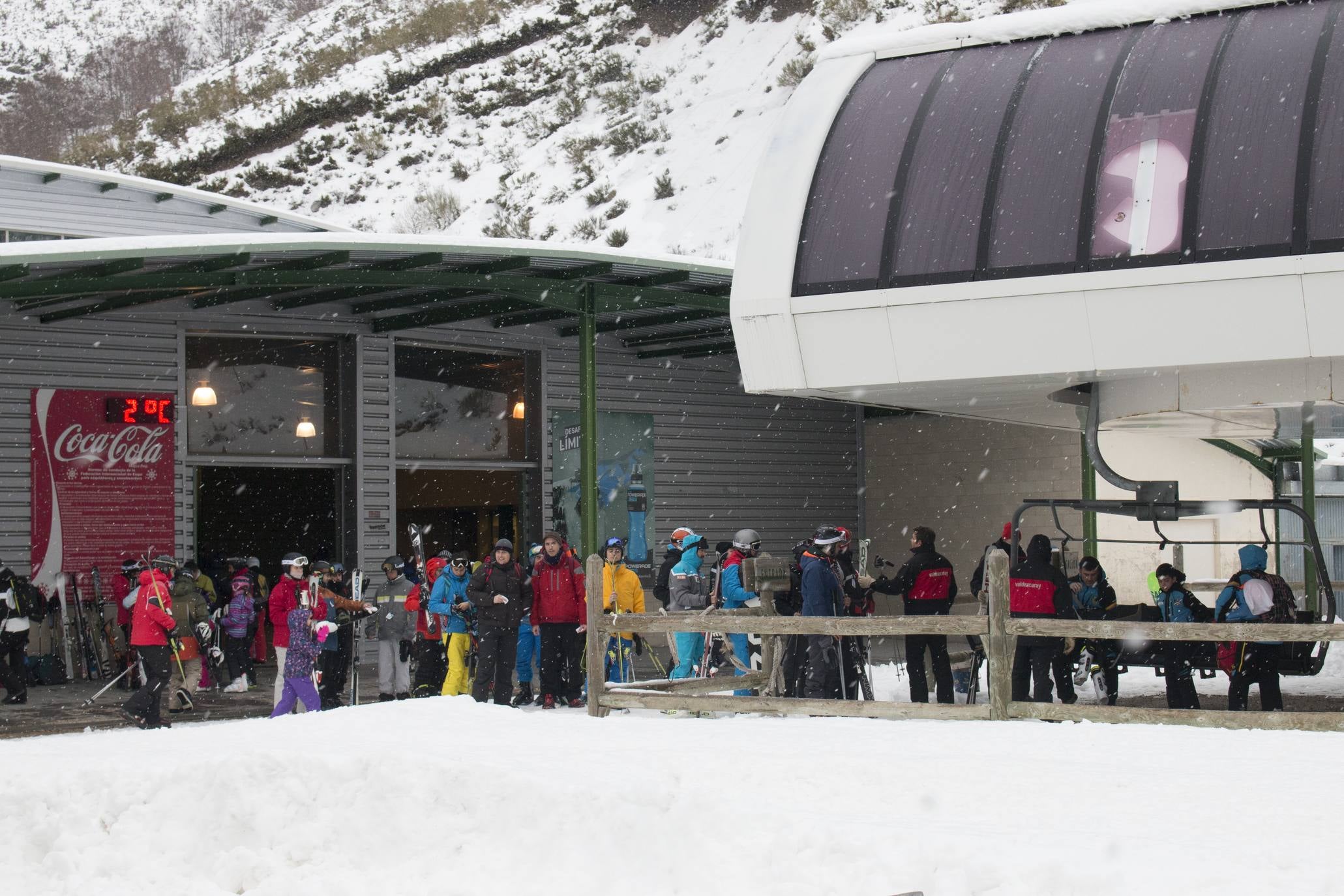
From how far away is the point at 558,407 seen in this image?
771 inches

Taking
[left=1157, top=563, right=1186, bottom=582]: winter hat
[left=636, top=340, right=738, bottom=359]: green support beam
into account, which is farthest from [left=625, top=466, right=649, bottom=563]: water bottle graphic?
[left=1157, top=563, right=1186, bottom=582]: winter hat

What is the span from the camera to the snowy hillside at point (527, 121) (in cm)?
4984

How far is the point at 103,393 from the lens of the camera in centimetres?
1623

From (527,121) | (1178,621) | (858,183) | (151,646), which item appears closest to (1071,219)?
(858,183)

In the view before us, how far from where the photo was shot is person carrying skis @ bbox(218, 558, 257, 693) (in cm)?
1477

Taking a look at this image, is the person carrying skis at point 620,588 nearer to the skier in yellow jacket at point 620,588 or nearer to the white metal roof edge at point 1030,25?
the skier in yellow jacket at point 620,588

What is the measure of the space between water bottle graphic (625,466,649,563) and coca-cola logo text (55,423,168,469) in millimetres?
6191

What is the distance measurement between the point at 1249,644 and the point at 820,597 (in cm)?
304

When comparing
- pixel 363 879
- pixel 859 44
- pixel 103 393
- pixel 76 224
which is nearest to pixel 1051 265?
pixel 859 44

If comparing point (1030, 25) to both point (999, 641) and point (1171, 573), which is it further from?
point (999, 641)

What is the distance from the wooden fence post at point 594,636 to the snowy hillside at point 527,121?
33.7 meters

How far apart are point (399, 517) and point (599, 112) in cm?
3659

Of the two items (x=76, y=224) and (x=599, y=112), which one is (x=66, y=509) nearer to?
(x=76, y=224)

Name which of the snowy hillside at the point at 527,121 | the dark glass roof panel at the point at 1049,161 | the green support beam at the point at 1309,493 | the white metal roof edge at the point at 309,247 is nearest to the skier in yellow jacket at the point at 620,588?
the white metal roof edge at the point at 309,247
